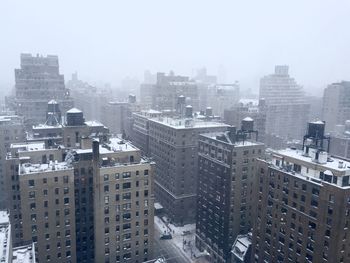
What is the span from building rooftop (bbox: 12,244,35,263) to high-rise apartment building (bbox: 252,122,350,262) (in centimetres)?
5528

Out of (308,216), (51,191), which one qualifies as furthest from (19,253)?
(308,216)

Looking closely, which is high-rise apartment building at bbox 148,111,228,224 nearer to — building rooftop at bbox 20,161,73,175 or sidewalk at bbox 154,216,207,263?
sidewalk at bbox 154,216,207,263

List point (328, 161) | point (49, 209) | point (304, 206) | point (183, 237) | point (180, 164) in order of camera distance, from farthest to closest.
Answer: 1. point (180, 164)
2. point (183, 237)
3. point (49, 209)
4. point (328, 161)
5. point (304, 206)

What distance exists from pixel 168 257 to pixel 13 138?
88.3 metres

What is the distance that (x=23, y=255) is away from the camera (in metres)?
68.0

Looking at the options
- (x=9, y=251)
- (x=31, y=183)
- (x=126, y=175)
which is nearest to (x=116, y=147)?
(x=126, y=175)

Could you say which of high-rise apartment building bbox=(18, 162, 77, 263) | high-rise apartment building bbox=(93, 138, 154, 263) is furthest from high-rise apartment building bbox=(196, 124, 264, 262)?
high-rise apartment building bbox=(18, 162, 77, 263)

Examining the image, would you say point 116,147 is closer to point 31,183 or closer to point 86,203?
point 86,203

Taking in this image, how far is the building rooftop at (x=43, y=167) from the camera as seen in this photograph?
286ft

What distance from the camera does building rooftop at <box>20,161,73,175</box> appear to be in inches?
3428

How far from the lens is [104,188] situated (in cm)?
8888

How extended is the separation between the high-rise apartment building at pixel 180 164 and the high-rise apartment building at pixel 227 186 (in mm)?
19074

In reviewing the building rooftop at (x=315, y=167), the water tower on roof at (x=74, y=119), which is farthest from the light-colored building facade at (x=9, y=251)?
the building rooftop at (x=315, y=167)

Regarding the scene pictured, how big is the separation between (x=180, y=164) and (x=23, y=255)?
84.6 metres
